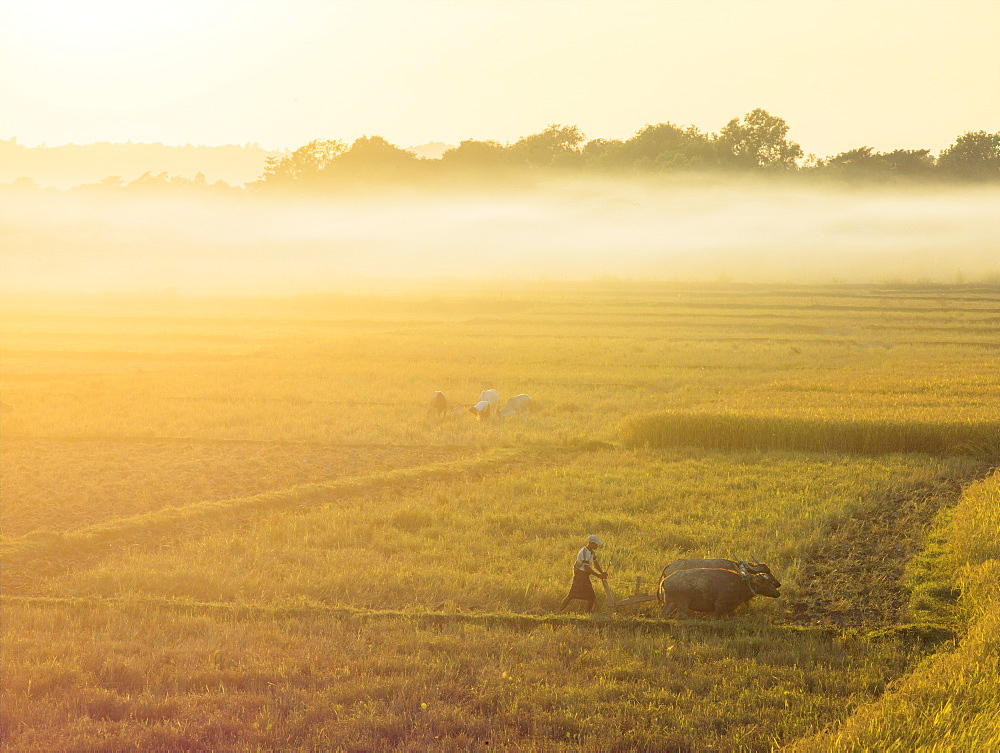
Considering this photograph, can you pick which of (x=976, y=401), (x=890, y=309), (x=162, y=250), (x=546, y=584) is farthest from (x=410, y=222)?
(x=546, y=584)

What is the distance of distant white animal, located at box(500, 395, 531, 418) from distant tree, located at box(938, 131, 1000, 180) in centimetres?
7545

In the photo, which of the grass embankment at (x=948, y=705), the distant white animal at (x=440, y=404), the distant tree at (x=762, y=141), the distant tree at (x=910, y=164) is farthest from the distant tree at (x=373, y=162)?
the grass embankment at (x=948, y=705)

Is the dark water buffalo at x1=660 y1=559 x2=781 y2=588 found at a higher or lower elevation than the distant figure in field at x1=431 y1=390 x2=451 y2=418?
lower

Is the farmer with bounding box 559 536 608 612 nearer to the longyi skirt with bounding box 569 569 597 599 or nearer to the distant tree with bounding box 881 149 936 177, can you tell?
the longyi skirt with bounding box 569 569 597 599

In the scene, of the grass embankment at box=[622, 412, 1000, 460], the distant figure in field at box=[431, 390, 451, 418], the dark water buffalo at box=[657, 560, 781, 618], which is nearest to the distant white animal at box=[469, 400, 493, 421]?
the distant figure in field at box=[431, 390, 451, 418]

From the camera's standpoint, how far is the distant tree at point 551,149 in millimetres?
92625

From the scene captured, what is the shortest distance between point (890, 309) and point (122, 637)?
42.2 m

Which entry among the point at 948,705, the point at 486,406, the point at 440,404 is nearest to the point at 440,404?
the point at 440,404

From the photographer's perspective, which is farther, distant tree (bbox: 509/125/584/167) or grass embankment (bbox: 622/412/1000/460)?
distant tree (bbox: 509/125/584/167)

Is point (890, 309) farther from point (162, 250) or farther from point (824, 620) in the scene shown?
point (162, 250)

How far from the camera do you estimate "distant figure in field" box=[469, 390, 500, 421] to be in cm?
1825

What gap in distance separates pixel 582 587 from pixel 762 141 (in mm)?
83246

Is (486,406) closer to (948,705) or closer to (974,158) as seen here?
(948,705)

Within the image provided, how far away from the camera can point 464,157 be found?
86.2 meters
